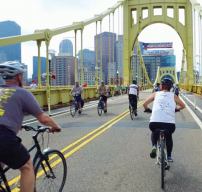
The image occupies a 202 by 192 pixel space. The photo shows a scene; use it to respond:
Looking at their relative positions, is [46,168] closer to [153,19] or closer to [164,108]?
[164,108]

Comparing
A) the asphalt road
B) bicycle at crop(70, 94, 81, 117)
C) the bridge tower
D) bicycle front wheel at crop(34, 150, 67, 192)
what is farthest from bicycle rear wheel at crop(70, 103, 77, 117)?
the bridge tower

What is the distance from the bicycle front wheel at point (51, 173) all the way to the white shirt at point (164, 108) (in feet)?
5.57

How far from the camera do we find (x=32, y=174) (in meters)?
2.69

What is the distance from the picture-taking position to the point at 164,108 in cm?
451

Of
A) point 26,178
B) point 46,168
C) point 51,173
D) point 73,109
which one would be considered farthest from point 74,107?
point 26,178

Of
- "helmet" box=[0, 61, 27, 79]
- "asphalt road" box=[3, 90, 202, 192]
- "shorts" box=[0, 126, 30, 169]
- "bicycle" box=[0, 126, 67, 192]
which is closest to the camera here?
"shorts" box=[0, 126, 30, 169]

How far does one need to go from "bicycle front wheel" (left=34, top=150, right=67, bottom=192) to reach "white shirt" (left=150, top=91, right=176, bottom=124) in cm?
170

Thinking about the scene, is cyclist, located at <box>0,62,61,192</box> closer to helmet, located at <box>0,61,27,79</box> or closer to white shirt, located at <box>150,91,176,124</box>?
helmet, located at <box>0,61,27,79</box>

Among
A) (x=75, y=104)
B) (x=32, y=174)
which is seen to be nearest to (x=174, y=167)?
(x=32, y=174)

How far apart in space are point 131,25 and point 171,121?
54133 millimetres

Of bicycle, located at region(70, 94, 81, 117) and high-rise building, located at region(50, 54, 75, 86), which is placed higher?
high-rise building, located at region(50, 54, 75, 86)

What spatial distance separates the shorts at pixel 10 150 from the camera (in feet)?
8.08

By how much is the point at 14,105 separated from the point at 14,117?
106 millimetres

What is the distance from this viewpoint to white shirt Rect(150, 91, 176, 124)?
446 cm
